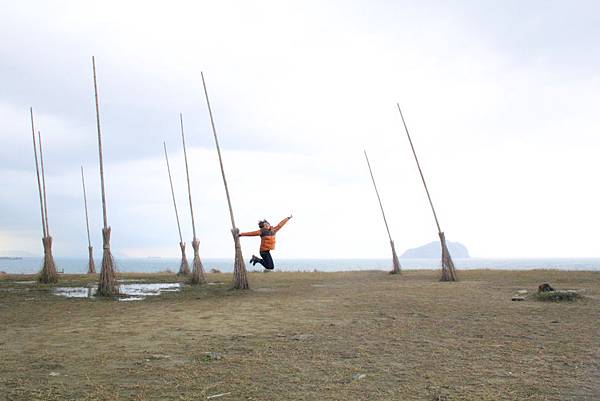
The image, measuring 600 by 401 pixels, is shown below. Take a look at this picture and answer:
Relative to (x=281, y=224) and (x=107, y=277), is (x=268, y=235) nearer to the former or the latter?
(x=281, y=224)

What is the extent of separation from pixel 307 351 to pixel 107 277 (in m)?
9.29

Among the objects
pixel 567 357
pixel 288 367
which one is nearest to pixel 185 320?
pixel 288 367

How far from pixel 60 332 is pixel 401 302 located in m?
6.86

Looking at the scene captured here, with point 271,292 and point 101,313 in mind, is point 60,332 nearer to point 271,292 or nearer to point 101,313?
point 101,313

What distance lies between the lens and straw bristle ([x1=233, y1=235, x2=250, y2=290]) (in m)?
15.1

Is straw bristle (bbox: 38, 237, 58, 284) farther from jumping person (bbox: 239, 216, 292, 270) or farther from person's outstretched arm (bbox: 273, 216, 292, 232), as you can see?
person's outstretched arm (bbox: 273, 216, 292, 232)

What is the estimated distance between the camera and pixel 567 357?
5691 millimetres

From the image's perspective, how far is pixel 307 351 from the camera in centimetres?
622

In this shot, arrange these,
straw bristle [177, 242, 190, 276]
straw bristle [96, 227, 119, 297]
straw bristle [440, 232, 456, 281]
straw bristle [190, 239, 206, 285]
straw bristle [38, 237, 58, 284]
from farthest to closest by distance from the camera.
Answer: straw bristle [177, 242, 190, 276]
straw bristle [38, 237, 58, 284]
straw bristle [190, 239, 206, 285]
straw bristle [440, 232, 456, 281]
straw bristle [96, 227, 119, 297]

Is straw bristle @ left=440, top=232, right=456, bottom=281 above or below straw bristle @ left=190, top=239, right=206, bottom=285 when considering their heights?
below

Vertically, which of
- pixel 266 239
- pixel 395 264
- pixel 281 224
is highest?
pixel 281 224

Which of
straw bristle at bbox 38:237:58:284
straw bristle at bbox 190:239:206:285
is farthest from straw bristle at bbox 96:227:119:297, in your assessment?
straw bristle at bbox 38:237:58:284

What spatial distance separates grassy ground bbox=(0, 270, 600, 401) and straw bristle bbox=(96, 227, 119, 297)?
253cm

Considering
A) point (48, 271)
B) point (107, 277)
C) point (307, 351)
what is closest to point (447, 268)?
point (107, 277)
